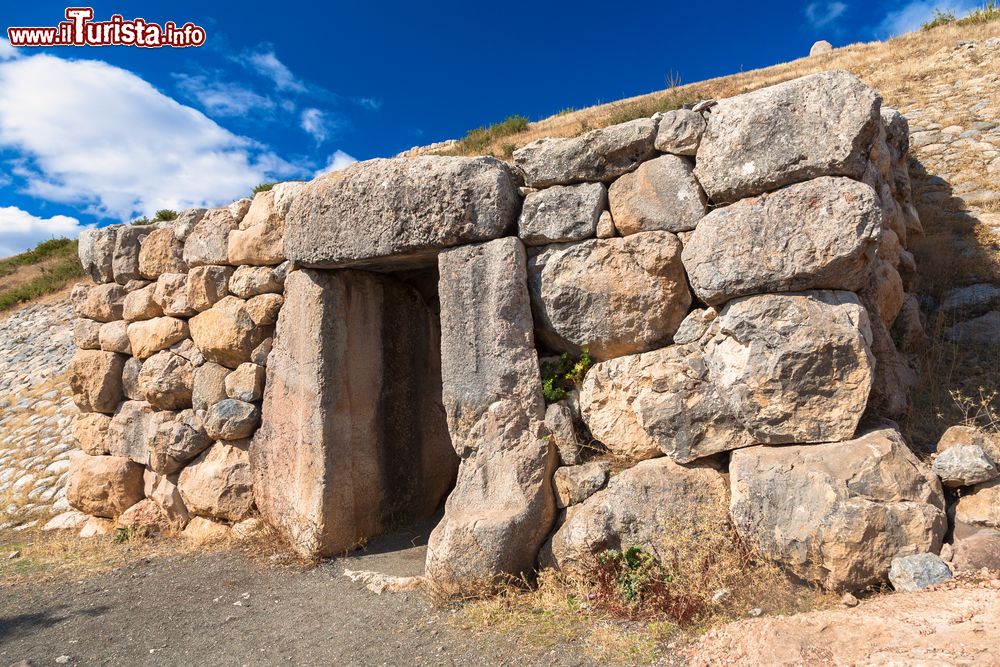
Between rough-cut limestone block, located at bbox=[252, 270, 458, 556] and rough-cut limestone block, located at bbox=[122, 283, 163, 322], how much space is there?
5.59 ft

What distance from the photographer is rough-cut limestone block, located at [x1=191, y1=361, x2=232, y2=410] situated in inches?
222

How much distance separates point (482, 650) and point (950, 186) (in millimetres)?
6479

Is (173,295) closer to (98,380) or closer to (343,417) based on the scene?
(98,380)

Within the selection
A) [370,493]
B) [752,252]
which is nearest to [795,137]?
[752,252]

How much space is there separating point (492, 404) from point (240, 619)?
6.67 feet

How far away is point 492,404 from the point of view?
13.8 ft

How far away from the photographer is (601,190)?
4203mm

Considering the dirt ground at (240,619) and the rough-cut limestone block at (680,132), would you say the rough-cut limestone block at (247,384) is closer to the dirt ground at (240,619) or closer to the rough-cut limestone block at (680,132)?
the dirt ground at (240,619)

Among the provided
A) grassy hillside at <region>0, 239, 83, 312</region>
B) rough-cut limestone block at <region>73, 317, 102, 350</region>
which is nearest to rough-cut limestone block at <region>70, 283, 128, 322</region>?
rough-cut limestone block at <region>73, 317, 102, 350</region>

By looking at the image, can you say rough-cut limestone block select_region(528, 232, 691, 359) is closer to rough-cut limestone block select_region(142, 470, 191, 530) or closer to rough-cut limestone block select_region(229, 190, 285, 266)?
rough-cut limestone block select_region(229, 190, 285, 266)

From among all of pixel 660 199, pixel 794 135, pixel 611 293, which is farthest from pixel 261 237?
pixel 794 135

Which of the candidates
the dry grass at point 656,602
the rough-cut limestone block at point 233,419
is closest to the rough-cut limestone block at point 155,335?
the rough-cut limestone block at point 233,419

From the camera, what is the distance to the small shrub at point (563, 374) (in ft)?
13.8

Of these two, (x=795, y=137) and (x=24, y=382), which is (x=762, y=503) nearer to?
(x=795, y=137)
